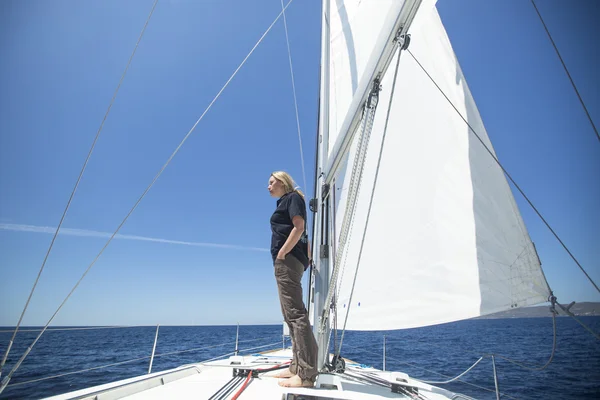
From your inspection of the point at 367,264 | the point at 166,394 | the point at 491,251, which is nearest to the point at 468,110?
the point at 491,251

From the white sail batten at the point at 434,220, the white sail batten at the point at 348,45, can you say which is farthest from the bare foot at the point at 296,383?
the white sail batten at the point at 348,45

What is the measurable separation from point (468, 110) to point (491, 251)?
3.73ft

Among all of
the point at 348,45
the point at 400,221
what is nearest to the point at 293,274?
the point at 400,221

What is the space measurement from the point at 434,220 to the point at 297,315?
1.30 meters

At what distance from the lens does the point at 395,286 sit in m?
2.38

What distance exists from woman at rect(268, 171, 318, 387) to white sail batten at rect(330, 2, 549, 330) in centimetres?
36

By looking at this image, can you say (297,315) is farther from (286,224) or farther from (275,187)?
(275,187)

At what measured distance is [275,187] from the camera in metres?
2.11

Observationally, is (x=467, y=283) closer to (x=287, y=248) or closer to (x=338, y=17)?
(x=287, y=248)

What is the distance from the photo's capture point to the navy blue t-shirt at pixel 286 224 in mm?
1888

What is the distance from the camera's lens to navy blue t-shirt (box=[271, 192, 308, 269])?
6.19ft

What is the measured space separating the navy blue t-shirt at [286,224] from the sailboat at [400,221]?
0.82 feet

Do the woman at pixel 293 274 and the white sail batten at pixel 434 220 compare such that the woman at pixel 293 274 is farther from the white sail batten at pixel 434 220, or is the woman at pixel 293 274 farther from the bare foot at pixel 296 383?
the white sail batten at pixel 434 220

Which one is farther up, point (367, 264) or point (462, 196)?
point (462, 196)
